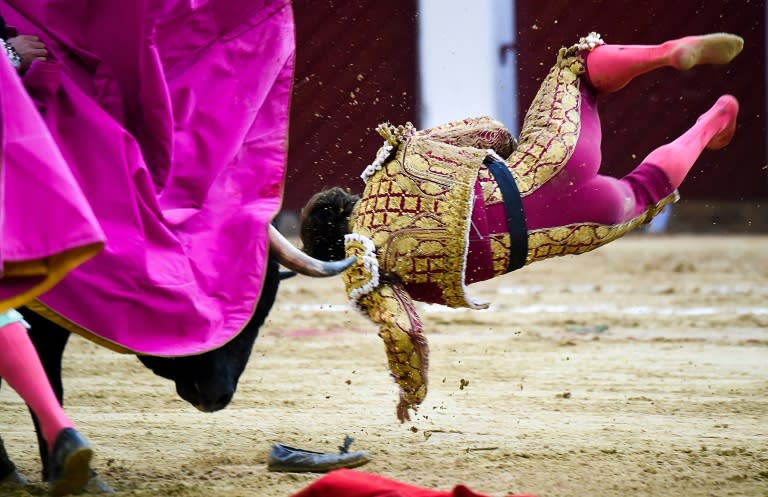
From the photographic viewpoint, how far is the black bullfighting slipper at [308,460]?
2.60 meters

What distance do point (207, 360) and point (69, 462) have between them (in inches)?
15.8

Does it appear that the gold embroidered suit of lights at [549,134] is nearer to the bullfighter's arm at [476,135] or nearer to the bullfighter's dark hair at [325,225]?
the bullfighter's arm at [476,135]

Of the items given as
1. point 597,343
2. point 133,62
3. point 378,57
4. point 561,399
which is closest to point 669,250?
point 378,57

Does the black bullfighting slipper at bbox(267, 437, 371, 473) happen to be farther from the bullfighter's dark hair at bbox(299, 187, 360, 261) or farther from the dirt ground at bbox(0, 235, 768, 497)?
Result: the bullfighter's dark hair at bbox(299, 187, 360, 261)

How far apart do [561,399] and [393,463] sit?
35.1 inches

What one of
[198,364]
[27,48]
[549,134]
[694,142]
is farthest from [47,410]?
[694,142]

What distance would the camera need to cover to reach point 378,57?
25.3 ft

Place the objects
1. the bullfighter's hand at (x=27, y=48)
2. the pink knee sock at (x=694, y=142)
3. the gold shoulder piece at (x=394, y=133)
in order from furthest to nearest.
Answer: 1. the pink knee sock at (x=694, y=142)
2. the gold shoulder piece at (x=394, y=133)
3. the bullfighter's hand at (x=27, y=48)

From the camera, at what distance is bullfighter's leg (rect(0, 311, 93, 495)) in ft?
7.02

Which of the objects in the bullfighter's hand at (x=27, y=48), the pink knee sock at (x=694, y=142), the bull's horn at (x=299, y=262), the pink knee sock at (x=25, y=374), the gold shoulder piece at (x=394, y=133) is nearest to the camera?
the pink knee sock at (x=25, y=374)

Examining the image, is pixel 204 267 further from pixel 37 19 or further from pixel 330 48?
pixel 330 48

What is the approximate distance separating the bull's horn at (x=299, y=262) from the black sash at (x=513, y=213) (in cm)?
39

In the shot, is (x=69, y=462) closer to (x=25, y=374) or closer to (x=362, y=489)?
(x=25, y=374)

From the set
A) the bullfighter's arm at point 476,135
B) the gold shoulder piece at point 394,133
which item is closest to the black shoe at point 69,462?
the gold shoulder piece at point 394,133
